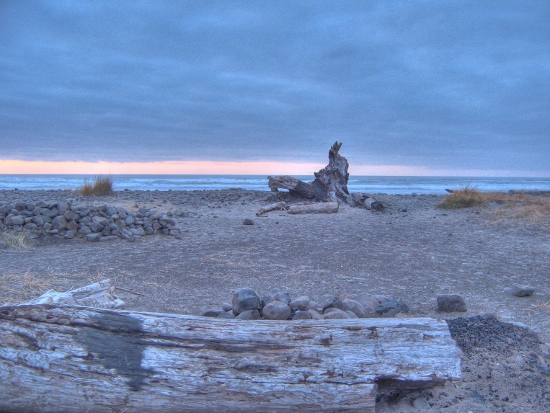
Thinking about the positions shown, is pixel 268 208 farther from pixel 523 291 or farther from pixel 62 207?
pixel 523 291

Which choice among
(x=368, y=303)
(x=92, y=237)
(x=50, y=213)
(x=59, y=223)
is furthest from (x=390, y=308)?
(x=50, y=213)

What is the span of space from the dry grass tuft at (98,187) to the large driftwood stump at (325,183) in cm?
672

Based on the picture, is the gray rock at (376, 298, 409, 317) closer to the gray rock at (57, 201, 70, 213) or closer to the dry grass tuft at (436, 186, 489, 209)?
the gray rock at (57, 201, 70, 213)

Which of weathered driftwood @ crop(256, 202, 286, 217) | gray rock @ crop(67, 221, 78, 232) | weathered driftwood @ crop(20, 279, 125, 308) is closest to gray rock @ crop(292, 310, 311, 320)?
weathered driftwood @ crop(20, 279, 125, 308)

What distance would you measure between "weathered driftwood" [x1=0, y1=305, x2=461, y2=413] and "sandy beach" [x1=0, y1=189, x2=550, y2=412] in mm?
309

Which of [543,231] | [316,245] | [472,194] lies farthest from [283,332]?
[472,194]

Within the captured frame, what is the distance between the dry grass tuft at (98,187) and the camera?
1700cm

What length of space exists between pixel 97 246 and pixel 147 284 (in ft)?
8.73

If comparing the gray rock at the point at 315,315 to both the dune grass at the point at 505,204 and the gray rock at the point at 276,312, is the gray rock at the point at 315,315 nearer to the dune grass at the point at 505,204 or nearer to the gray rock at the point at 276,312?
the gray rock at the point at 276,312

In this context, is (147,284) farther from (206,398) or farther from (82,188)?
(82,188)

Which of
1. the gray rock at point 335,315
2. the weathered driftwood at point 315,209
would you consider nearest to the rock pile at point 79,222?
the weathered driftwood at point 315,209

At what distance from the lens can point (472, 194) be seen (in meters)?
13.3

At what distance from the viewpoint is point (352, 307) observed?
159 inches

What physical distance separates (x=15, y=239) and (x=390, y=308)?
6.22 m
